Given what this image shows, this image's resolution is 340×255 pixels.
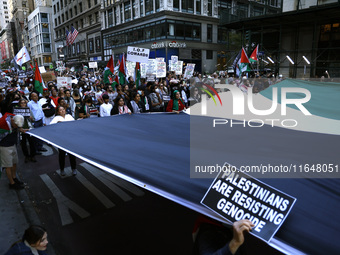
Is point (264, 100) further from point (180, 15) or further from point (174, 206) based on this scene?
point (180, 15)

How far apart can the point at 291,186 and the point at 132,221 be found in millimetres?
3546

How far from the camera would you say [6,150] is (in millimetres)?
6000

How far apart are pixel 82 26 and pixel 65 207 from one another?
61.1 m

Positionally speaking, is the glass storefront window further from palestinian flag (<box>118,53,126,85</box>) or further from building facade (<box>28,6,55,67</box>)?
building facade (<box>28,6,55,67</box>)

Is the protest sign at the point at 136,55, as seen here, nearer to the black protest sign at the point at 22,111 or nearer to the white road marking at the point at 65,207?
the black protest sign at the point at 22,111

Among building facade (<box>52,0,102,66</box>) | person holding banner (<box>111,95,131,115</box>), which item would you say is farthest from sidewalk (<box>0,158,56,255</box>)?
building facade (<box>52,0,102,66</box>)

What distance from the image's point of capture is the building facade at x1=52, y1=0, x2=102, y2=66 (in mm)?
52938

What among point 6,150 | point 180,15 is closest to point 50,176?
point 6,150

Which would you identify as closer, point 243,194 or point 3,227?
point 243,194

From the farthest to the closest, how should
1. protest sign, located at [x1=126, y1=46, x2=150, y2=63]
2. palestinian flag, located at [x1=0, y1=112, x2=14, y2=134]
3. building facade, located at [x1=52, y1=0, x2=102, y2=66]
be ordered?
1. building facade, located at [x1=52, y1=0, x2=102, y2=66]
2. protest sign, located at [x1=126, y1=46, x2=150, y2=63]
3. palestinian flag, located at [x1=0, y1=112, x2=14, y2=134]

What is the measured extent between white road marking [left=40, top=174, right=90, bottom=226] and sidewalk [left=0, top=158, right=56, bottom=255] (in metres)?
0.47

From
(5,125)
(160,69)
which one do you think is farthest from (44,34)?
(5,125)

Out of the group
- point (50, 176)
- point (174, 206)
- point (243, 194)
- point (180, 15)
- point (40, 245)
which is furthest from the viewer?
point (180, 15)

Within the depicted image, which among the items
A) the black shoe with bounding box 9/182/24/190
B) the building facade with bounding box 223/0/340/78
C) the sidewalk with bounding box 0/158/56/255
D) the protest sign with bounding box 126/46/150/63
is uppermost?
the building facade with bounding box 223/0/340/78
